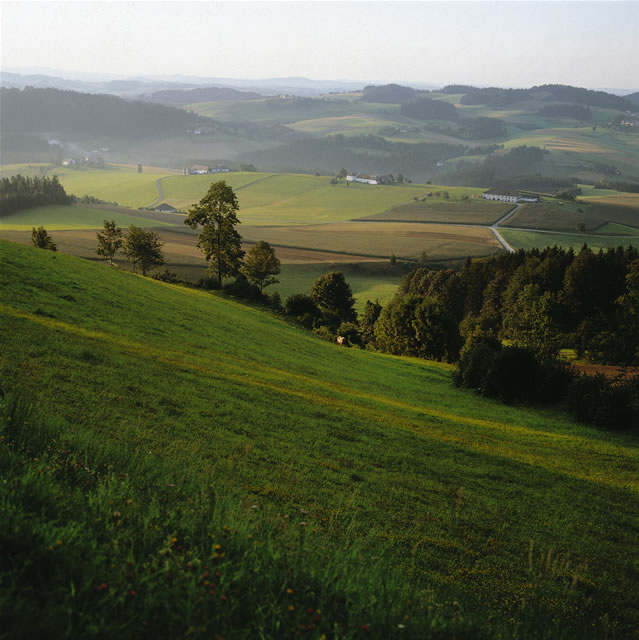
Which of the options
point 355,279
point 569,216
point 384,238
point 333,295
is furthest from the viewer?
point 569,216

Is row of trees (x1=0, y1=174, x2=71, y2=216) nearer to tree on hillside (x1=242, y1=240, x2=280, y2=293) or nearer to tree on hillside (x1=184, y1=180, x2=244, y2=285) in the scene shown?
tree on hillside (x1=242, y1=240, x2=280, y2=293)

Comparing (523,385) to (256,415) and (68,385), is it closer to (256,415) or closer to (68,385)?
(256,415)

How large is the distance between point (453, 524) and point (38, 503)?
Answer: 865 cm

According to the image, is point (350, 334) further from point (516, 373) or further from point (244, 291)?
point (516, 373)

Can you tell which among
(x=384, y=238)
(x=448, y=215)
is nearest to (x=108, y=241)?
(x=384, y=238)

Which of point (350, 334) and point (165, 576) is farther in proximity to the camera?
point (350, 334)

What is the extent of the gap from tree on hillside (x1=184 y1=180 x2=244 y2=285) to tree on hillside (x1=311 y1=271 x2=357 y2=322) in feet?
44.2

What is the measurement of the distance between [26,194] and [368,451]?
15411 cm

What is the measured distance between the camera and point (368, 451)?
15.6 meters

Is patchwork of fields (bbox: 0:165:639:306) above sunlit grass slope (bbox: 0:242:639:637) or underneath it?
above

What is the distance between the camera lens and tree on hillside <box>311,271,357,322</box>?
8181 centimetres

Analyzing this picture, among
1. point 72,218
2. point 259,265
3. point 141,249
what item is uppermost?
point 72,218

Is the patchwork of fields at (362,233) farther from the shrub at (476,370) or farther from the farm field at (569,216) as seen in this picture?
the shrub at (476,370)

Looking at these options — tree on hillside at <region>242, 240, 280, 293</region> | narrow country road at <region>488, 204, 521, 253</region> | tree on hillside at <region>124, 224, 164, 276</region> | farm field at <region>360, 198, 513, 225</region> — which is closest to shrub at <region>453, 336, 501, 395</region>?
tree on hillside at <region>242, 240, 280, 293</region>
